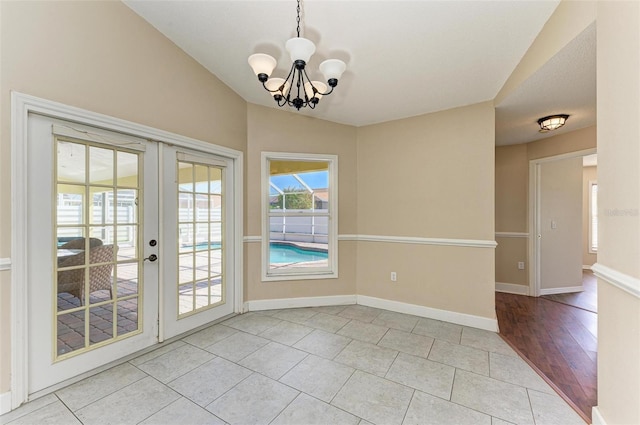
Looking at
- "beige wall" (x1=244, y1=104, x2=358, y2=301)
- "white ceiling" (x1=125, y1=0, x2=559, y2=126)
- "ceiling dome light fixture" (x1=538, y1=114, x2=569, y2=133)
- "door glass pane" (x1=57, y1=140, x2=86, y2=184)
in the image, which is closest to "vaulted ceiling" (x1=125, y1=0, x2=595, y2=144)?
"white ceiling" (x1=125, y1=0, x2=559, y2=126)

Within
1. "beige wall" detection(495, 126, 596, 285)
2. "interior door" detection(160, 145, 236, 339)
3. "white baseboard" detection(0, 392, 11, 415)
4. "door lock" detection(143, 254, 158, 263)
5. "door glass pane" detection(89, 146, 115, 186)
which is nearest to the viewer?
"white baseboard" detection(0, 392, 11, 415)

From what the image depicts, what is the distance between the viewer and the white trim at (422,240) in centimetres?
302

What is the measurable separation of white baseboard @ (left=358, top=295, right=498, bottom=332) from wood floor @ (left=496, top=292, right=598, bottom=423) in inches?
7.3

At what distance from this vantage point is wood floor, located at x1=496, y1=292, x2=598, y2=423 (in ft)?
6.47

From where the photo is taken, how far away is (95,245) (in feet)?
7.04

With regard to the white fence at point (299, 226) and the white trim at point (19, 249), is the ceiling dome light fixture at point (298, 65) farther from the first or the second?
the white fence at point (299, 226)

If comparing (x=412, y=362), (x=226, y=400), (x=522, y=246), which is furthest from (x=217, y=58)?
(x=522, y=246)

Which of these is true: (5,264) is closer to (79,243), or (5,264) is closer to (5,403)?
(79,243)

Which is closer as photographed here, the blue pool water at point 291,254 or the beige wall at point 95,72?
the beige wall at point 95,72

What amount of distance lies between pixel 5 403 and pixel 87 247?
3.36ft

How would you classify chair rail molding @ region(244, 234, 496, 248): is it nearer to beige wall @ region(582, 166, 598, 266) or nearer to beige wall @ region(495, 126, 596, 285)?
beige wall @ region(495, 126, 596, 285)

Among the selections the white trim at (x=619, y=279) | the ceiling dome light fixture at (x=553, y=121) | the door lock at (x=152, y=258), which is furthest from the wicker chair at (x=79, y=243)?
the ceiling dome light fixture at (x=553, y=121)

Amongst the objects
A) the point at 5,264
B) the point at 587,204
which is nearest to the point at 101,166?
the point at 5,264

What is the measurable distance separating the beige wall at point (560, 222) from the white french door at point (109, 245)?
4.93m
